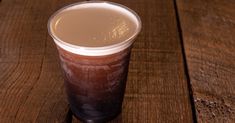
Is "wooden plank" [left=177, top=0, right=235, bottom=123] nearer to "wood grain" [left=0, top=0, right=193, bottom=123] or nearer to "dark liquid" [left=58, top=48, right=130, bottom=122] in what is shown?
"wood grain" [left=0, top=0, right=193, bottom=123]

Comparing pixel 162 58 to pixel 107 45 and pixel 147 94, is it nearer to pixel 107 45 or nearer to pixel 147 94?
pixel 147 94

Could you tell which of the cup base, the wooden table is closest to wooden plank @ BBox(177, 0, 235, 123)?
the wooden table

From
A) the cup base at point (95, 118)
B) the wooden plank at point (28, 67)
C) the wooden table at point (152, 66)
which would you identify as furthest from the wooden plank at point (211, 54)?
the wooden plank at point (28, 67)

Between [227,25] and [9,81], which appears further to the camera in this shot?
[227,25]

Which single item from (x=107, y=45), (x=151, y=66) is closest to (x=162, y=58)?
(x=151, y=66)

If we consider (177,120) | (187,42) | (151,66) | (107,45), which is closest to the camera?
(107,45)

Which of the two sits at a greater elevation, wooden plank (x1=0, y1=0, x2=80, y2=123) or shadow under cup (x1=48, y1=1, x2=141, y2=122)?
shadow under cup (x1=48, y1=1, x2=141, y2=122)

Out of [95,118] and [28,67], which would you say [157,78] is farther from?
[28,67]

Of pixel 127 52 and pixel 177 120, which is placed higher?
pixel 127 52
